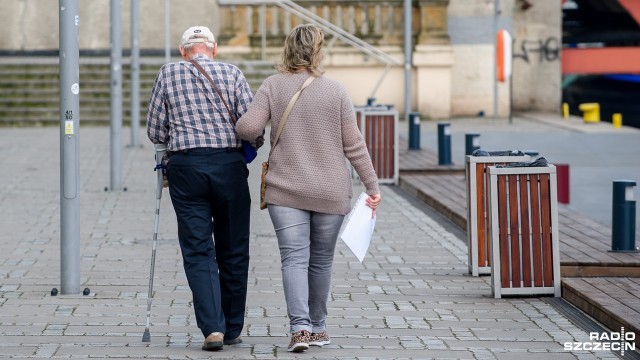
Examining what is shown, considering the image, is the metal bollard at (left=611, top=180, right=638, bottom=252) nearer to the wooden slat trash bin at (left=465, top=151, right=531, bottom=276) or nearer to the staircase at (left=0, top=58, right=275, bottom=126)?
the wooden slat trash bin at (left=465, top=151, right=531, bottom=276)

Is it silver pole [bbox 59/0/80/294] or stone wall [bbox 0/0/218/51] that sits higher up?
stone wall [bbox 0/0/218/51]

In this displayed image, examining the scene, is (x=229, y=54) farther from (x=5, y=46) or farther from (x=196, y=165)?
(x=196, y=165)

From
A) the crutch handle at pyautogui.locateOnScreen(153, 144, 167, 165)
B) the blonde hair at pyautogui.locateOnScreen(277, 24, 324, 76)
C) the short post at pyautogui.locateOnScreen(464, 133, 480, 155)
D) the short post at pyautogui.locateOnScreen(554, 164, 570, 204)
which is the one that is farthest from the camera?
the short post at pyautogui.locateOnScreen(464, 133, 480, 155)

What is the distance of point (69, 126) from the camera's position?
9.66 meters

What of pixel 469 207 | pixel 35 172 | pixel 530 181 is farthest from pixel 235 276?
pixel 35 172

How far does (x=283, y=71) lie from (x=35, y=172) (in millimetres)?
12075

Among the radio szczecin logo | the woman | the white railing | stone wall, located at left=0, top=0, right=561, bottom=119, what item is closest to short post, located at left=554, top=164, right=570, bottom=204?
the radio szczecin logo

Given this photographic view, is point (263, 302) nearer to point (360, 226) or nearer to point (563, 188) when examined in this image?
point (360, 226)

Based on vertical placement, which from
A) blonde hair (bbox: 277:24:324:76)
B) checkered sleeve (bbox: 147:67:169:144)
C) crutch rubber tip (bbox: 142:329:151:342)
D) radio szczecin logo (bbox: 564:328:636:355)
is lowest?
radio szczecin logo (bbox: 564:328:636:355)

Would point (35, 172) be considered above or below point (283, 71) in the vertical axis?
below

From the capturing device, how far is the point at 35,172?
19.2m

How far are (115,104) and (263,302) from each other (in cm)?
900

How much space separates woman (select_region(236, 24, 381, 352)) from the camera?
7.56 m

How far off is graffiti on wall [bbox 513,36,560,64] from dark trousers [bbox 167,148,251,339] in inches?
1155
